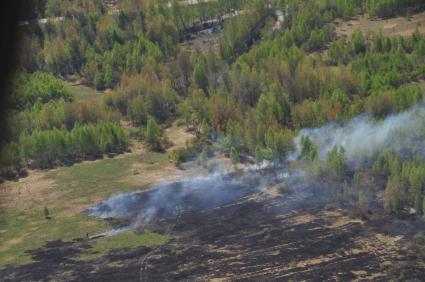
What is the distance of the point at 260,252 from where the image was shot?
74688 millimetres

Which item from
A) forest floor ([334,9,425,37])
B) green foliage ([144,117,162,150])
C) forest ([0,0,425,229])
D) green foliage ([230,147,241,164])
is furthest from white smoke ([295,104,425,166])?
forest floor ([334,9,425,37])

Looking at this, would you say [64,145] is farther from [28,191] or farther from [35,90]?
[35,90]

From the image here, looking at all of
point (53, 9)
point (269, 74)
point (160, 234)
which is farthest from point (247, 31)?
point (160, 234)

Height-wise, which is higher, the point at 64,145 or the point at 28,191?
the point at 64,145

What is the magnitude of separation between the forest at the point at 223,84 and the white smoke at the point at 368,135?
1.24 meters

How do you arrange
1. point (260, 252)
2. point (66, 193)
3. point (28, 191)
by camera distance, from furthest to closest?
point (28, 191), point (66, 193), point (260, 252)

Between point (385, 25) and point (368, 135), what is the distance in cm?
5584

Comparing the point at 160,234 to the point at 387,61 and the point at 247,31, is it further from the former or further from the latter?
the point at 247,31

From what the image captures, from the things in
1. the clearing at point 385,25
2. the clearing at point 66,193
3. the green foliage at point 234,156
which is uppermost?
the clearing at point 385,25

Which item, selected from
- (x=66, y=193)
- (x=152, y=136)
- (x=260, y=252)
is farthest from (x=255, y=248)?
(x=152, y=136)

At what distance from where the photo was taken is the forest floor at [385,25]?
457 ft

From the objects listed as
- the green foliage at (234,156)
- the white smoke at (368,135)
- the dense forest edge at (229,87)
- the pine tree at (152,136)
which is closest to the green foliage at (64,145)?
the dense forest edge at (229,87)

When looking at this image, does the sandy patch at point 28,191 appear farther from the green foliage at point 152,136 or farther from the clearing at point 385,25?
the clearing at point 385,25

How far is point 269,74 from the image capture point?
406 ft
